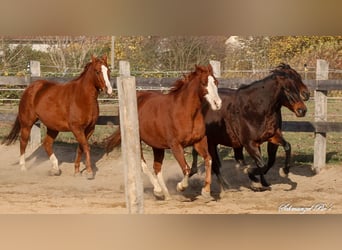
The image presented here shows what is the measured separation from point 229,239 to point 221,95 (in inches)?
172

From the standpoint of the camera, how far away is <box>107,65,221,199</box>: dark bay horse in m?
6.05

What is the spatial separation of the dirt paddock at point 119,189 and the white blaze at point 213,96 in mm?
967

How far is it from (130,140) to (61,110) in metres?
4.38

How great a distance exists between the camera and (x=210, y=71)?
5.91 m

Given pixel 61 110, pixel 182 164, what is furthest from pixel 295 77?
pixel 61 110

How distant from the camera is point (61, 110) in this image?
7.59 metres

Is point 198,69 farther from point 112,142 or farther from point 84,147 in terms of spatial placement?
point 84,147

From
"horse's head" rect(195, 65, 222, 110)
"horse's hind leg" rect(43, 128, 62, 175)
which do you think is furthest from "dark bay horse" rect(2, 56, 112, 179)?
"horse's head" rect(195, 65, 222, 110)

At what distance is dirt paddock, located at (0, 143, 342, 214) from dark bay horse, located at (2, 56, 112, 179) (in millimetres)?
277

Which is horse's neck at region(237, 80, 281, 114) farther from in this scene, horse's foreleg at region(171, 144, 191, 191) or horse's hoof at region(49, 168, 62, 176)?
horse's hoof at region(49, 168, 62, 176)

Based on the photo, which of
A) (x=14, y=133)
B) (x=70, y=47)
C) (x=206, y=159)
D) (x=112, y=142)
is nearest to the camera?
(x=70, y=47)
